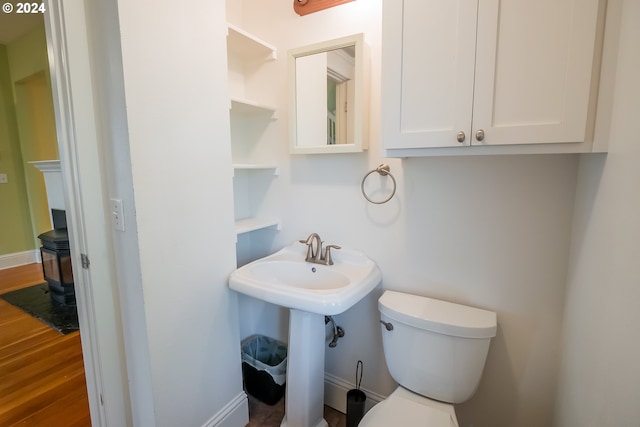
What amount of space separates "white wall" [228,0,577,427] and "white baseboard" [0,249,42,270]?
13.6 feet

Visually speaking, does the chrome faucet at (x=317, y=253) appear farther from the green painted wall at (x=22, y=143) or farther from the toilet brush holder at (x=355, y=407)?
the green painted wall at (x=22, y=143)

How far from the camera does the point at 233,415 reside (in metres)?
1.50

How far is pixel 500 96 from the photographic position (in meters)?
0.92

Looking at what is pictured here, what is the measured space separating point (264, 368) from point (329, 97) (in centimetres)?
143

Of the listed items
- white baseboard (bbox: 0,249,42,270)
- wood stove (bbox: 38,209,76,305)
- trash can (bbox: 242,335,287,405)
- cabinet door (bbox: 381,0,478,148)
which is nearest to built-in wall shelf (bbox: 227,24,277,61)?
cabinet door (bbox: 381,0,478,148)

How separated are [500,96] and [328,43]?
2.66ft

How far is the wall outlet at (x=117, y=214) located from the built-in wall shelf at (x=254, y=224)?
20.5 inches

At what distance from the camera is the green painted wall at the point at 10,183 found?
12.0 feet

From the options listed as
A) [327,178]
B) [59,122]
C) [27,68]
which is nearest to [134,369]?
[59,122]

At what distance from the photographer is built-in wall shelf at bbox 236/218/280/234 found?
159cm

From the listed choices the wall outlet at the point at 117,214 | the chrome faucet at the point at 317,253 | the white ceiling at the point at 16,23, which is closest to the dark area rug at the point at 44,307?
the wall outlet at the point at 117,214

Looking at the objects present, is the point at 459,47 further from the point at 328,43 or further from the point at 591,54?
the point at 328,43

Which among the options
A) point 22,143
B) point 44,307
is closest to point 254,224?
point 44,307

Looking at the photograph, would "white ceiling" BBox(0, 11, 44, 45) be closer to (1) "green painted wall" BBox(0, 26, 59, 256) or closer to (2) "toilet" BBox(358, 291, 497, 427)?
(1) "green painted wall" BBox(0, 26, 59, 256)
